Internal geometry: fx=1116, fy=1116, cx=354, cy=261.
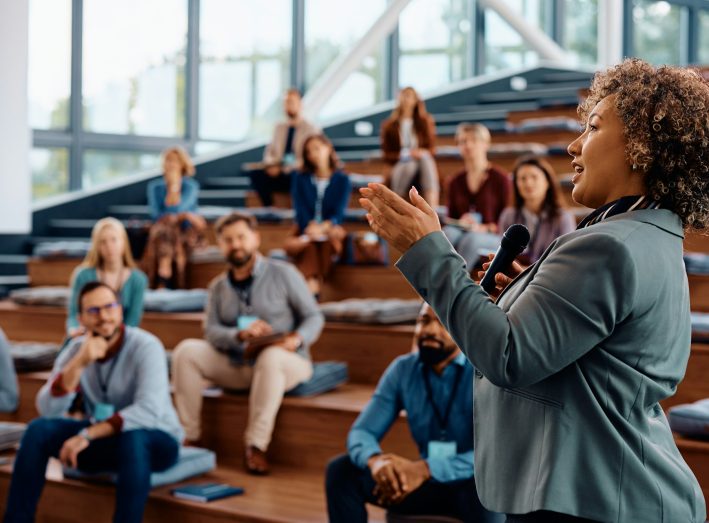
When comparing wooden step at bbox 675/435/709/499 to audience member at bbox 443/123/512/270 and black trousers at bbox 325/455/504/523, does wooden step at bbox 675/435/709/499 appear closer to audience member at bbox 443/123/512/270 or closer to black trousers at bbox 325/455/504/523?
black trousers at bbox 325/455/504/523

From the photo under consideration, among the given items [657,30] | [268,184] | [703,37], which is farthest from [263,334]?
[703,37]

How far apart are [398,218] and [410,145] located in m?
4.53

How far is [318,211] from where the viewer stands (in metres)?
5.39

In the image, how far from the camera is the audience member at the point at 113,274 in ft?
15.4

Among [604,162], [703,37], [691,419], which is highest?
[703,37]

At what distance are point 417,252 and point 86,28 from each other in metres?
7.17

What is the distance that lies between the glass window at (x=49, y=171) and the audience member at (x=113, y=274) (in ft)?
10.2

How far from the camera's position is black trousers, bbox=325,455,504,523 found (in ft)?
9.55

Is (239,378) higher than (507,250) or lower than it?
lower

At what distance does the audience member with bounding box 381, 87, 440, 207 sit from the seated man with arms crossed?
2.24 metres

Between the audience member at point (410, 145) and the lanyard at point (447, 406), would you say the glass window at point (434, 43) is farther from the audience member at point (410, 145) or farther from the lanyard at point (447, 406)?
the lanyard at point (447, 406)

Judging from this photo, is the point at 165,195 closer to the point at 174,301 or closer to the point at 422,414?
the point at 174,301

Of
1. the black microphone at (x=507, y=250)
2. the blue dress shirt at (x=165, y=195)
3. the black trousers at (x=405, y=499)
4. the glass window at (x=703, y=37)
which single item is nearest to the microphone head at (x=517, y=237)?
the black microphone at (x=507, y=250)

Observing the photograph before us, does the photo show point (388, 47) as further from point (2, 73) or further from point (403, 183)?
point (2, 73)
